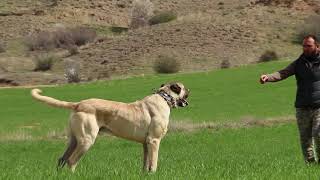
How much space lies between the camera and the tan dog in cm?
1277

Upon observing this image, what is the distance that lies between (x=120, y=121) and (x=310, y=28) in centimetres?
6595

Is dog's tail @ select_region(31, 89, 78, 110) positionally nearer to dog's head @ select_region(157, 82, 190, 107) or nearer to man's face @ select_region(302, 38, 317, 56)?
dog's head @ select_region(157, 82, 190, 107)

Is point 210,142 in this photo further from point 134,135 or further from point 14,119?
point 134,135

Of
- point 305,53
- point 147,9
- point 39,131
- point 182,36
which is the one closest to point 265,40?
point 182,36

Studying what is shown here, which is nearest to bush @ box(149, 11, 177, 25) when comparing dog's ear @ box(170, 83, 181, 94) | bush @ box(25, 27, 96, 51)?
bush @ box(25, 27, 96, 51)

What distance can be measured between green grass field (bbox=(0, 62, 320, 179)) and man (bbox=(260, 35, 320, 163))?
1.55 ft

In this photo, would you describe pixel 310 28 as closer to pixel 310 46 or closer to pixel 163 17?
pixel 163 17

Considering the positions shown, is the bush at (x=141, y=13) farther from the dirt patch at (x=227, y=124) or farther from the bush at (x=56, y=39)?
the dirt patch at (x=227, y=124)

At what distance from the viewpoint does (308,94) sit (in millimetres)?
13609

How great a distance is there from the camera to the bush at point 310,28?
76219 mm

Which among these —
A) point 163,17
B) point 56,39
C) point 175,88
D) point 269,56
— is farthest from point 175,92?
point 163,17

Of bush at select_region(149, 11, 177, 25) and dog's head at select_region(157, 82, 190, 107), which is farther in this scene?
bush at select_region(149, 11, 177, 25)

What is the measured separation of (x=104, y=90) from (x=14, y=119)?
11.2 metres

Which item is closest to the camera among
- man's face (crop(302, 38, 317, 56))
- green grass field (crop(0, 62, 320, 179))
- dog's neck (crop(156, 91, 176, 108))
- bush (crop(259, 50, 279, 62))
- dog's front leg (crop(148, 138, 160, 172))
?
green grass field (crop(0, 62, 320, 179))
